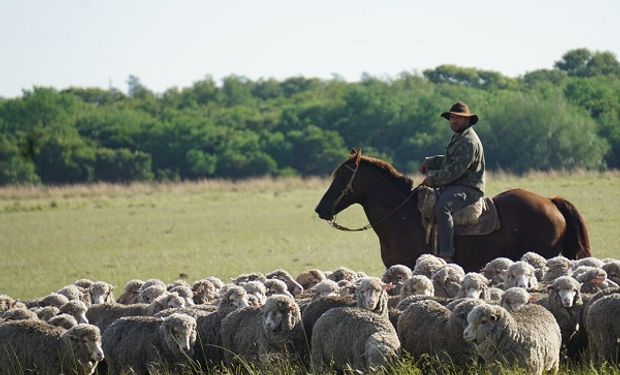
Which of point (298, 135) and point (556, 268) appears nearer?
point (556, 268)

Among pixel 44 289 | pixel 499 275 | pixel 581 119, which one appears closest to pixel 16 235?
pixel 44 289

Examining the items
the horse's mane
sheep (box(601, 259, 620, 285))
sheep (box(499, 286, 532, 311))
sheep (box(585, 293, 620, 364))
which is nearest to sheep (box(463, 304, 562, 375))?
sheep (box(585, 293, 620, 364))

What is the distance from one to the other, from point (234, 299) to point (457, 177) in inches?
163

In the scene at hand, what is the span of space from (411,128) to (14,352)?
52420mm

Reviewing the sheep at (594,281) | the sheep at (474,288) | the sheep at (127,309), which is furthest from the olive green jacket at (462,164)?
the sheep at (127,309)

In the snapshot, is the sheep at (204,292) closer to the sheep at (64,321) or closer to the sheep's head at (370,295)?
the sheep at (64,321)

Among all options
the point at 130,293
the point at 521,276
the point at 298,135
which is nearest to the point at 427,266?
the point at 521,276

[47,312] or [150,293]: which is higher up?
[47,312]

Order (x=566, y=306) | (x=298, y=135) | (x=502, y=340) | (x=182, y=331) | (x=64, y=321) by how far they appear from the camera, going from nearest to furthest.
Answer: (x=502, y=340) < (x=182, y=331) < (x=566, y=306) < (x=64, y=321) < (x=298, y=135)

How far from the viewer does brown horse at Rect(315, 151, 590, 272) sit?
50.7 feet

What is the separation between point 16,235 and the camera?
1266 inches

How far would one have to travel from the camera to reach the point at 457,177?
14.9 metres

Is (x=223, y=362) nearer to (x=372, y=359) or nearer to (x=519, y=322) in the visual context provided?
(x=372, y=359)

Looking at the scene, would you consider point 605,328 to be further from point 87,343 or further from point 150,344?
point 87,343
